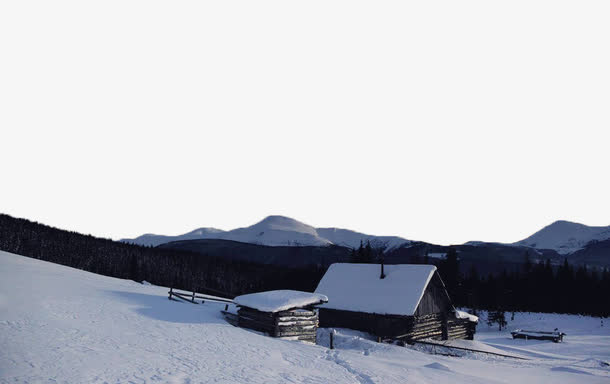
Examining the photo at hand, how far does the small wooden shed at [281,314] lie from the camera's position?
23.6 m

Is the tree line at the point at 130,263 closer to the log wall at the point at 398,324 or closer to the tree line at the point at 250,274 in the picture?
the tree line at the point at 250,274

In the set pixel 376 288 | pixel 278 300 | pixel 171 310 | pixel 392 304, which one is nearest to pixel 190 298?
pixel 171 310

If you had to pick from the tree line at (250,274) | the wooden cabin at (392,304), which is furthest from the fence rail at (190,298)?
the tree line at (250,274)

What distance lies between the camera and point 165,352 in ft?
53.0

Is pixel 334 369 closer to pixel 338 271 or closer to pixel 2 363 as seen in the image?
pixel 2 363

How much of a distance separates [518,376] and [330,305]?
1464 cm

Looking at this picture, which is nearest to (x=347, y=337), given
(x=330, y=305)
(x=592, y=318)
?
(x=330, y=305)

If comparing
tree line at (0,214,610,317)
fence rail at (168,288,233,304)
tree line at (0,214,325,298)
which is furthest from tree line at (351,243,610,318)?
fence rail at (168,288,233,304)

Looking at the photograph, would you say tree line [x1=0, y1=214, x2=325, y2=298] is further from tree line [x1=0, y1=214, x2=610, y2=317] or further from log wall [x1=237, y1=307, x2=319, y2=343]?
log wall [x1=237, y1=307, x2=319, y2=343]

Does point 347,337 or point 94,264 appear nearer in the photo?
point 347,337

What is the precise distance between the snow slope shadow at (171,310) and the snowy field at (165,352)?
73 mm

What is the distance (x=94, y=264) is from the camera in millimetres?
87750

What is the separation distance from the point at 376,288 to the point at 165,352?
2024cm

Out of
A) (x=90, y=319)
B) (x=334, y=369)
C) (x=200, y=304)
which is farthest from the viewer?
(x=200, y=304)
